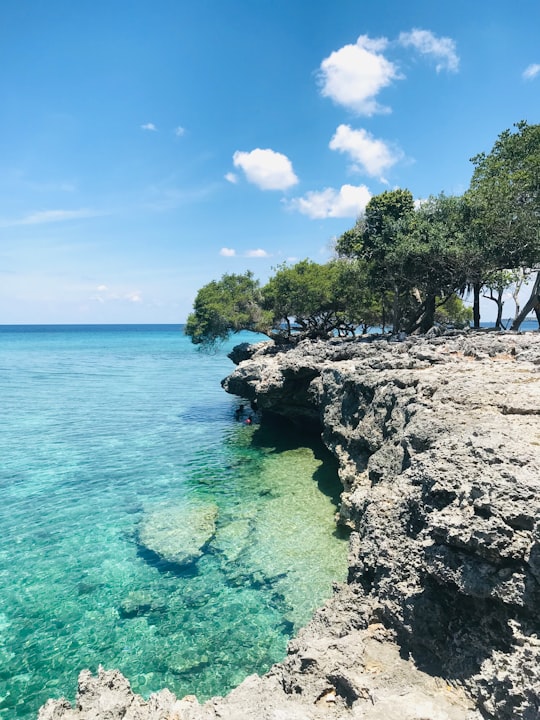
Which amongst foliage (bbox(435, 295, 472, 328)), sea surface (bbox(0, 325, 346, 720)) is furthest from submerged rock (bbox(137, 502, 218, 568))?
foliage (bbox(435, 295, 472, 328))

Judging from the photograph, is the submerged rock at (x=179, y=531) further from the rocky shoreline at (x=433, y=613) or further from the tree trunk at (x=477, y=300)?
the tree trunk at (x=477, y=300)

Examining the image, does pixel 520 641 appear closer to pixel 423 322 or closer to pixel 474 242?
pixel 474 242

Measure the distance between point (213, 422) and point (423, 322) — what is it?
16.3m

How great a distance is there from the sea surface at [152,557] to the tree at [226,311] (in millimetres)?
8824

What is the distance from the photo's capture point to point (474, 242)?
22.5 metres

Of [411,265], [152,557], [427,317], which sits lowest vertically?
[152,557]

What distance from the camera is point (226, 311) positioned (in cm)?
3161

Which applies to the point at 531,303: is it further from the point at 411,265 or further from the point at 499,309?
the point at 411,265

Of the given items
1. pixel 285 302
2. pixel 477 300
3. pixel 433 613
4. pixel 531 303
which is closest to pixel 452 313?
pixel 477 300

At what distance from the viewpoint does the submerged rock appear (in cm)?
1230

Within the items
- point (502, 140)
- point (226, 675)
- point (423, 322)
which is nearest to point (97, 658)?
point (226, 675)

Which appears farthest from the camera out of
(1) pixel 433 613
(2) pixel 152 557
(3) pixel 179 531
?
(3) pixel 179 531

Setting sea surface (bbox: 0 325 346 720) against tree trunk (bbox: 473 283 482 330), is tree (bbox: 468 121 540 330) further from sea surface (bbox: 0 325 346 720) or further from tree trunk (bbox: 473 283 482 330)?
sea surface (bbox: 0 325 346 720)

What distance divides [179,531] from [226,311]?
20244 millimetres
